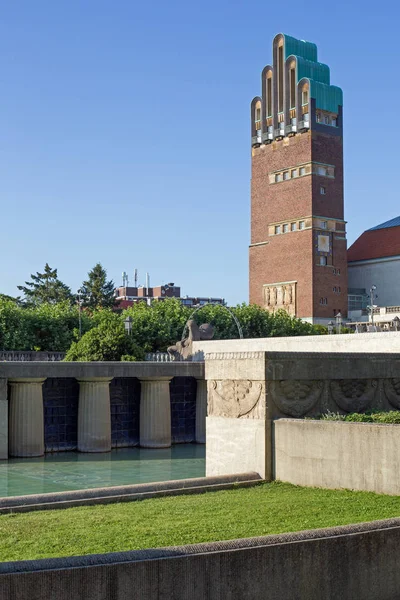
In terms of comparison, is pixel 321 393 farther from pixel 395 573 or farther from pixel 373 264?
pixel 373 264

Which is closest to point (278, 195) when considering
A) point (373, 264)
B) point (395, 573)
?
point (373, 264)

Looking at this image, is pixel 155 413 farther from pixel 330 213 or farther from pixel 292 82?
pixel 292 82

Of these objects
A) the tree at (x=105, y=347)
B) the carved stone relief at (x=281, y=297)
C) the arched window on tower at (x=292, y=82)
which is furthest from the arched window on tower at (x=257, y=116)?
the tree at (x=105, y=347)

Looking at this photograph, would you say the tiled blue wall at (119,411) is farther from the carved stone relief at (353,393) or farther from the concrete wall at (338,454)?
the concrete wall at (338,454)

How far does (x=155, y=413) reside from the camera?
38000mm

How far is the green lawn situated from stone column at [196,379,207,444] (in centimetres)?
2646

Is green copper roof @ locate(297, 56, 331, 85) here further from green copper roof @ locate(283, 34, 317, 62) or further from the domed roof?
the domed roof

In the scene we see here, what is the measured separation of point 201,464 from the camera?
31609mm

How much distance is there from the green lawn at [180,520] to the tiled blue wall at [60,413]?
23.7 m

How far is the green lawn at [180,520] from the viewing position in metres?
9.78

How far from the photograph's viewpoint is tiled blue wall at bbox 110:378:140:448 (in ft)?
126

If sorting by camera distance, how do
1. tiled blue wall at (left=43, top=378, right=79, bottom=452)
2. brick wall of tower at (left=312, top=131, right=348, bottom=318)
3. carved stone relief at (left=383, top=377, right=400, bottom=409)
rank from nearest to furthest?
carved stone relief at (left=383, top=377, right=400, bottom=409)
tiled blue wall at (left=43, top=378, right=79, bottom=452)
brick wall of tower at (left=312, top=131, right=348, bottom=318)

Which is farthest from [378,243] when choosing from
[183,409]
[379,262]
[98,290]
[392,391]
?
[392,391]

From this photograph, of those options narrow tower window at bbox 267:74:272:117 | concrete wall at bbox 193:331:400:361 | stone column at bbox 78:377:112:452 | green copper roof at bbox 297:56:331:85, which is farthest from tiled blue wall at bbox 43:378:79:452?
narrow tower window at bbox 267:74:272:117
